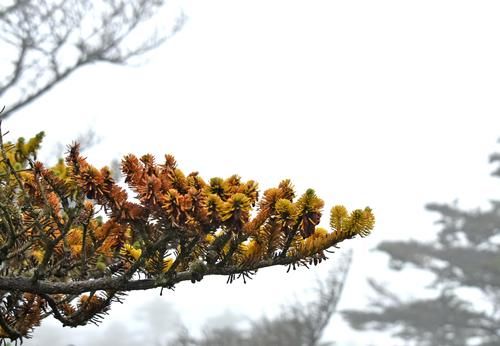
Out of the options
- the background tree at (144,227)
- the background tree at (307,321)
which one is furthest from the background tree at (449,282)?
the background tree at (144,227)

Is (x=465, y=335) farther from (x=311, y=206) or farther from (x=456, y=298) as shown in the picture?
(x=311, y=206)

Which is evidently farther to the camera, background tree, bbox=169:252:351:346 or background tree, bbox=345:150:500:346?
background tree, bbox=345:150:500:346

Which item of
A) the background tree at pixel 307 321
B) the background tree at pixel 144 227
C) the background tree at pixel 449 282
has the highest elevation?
the background tree at pixel 449 282

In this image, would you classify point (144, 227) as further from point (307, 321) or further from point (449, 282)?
point (449, 282)

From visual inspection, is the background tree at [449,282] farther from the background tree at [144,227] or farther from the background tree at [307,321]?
the background tree at [144,227]

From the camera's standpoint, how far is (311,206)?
6.73 ft

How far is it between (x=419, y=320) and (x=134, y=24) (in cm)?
2373

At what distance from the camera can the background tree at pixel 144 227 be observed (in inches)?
81.3

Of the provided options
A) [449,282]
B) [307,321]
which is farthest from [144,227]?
[449,282]

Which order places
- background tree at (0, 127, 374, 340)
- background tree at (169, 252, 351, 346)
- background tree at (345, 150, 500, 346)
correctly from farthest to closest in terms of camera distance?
background tree at (345, 150, 500, 346) → background tree at (169, 252, 351, 346) → background tree at (0, 127, 374, 340)

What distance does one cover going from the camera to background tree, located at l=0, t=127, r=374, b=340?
206 centimetres

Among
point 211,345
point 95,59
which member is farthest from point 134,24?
point 211,345

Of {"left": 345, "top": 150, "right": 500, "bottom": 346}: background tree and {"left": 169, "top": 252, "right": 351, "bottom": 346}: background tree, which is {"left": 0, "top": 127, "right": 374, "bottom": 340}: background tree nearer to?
{"left": 169, "top": 252, "right": 351, "bottom": 346}: background tree

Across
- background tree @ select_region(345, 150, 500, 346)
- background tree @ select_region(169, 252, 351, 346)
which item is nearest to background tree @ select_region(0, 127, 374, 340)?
background tree @ select_region(169, 252, 351, 346)
